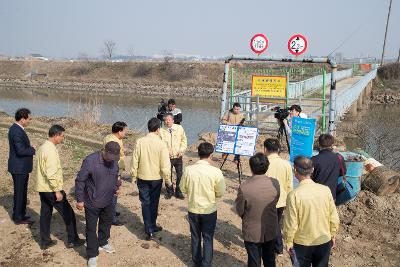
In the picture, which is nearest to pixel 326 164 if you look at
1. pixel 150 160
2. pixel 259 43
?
pixel 150 160

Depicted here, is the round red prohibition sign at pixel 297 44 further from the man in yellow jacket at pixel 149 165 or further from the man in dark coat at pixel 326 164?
the man in yellow jacket at pixel 149 165

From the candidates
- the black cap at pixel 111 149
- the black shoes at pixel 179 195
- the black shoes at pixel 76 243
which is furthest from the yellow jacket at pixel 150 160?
the black shoes at pixel 179 195

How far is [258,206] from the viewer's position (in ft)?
13.7

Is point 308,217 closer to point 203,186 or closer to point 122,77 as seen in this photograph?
point 203,186

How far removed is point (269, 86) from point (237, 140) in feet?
13.9

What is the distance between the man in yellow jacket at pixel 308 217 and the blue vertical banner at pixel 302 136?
14.0 ft

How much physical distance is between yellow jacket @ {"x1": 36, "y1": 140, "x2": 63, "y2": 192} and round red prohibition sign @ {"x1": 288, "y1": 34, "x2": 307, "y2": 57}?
6.25m

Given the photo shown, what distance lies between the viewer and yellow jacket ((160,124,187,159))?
7.21 meters

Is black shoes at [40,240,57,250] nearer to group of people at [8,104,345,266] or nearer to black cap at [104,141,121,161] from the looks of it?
group of people at [8,104,345,266]

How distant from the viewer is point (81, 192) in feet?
15.8

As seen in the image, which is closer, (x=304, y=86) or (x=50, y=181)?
(x=50, y=181)

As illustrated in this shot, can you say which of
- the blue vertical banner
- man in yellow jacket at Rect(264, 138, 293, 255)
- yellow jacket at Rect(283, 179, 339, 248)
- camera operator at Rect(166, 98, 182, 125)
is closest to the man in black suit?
camera operator at Rect(166, 98, 182, 125)

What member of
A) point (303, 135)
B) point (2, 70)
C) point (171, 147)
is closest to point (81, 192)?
point (171, 147)

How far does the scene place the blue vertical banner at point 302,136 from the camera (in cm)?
803
